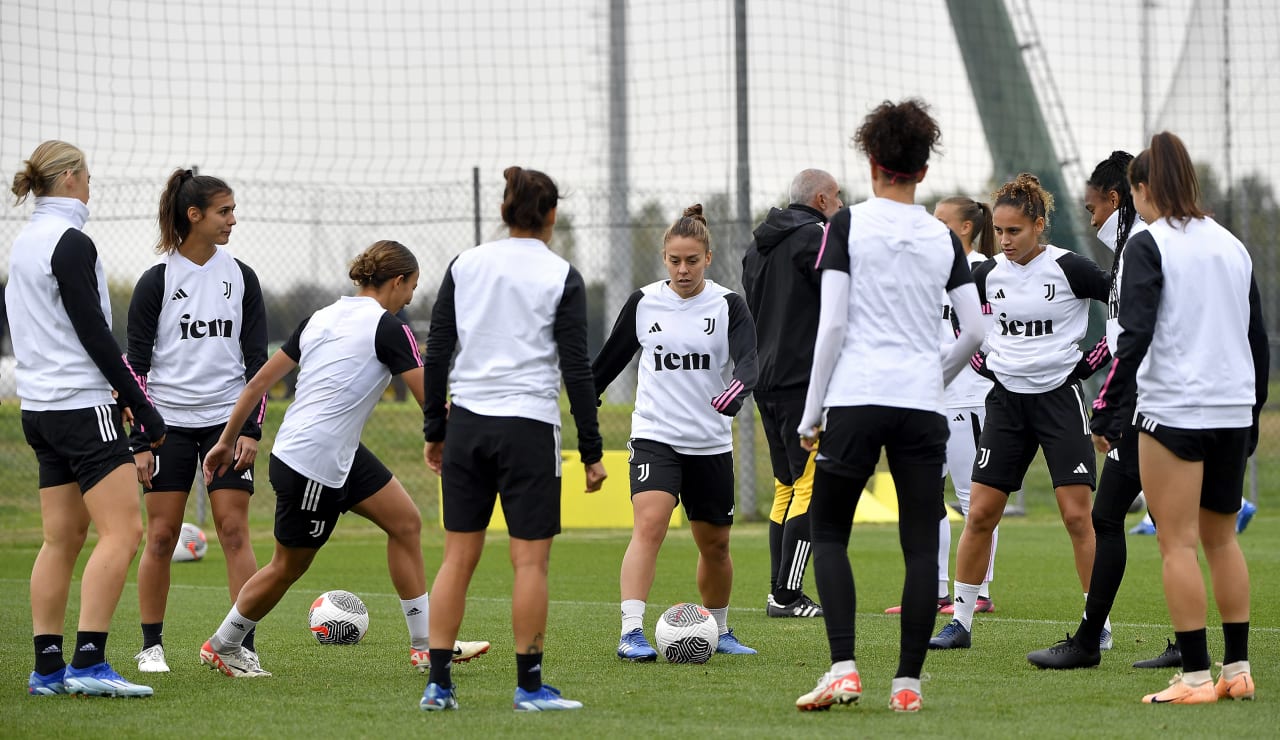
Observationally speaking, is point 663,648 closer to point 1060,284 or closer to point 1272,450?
point 1060,284

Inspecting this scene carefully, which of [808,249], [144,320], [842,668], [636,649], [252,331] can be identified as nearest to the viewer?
[842,668]

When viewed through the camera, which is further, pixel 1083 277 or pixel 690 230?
pixel 1083 277

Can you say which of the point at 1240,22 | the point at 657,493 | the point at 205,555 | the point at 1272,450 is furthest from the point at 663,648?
the point at 1272,450

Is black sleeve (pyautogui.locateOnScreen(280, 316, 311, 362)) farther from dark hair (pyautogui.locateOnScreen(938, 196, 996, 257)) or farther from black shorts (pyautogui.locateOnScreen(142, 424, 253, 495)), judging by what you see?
dark hair (pyautogui.locateOnScreen(938, 196, 996, 257))

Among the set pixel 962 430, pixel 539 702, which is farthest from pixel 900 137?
pixel 962 430

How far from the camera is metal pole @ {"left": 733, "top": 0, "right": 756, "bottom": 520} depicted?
15.2 m

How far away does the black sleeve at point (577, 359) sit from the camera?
530cm

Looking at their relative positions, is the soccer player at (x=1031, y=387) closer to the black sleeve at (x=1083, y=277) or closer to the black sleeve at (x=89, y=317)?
the black sleeve at (x=1083, y=277)

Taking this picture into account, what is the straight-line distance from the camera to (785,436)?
7.46 m

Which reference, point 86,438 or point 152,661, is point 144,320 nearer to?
point 86,438

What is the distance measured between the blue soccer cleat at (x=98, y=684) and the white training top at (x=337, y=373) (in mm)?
1020

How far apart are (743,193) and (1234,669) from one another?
10248 mm

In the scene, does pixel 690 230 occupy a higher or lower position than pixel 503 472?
higher

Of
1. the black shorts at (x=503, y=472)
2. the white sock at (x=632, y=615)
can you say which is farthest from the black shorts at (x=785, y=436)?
the black shorts at (x=503, y=472)
